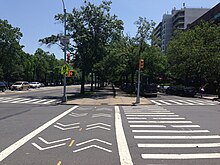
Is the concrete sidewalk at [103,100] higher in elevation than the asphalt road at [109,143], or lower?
lower

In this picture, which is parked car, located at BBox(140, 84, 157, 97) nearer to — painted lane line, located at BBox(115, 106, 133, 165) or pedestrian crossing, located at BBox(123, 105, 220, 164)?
pedestrian crossing, located at BBox(123, 105, 220, 164)

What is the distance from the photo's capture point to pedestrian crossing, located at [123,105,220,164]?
7695 mm

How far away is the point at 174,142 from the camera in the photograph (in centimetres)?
953

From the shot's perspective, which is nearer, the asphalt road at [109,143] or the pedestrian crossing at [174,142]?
the asphalt road at [109,143]

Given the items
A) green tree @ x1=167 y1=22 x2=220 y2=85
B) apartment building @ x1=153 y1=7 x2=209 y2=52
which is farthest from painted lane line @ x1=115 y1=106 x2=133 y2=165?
apartment building @ x1=153 y1=7 x2=209 y2=52

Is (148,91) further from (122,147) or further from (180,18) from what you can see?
(180,18)

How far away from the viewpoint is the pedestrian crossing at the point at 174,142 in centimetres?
770

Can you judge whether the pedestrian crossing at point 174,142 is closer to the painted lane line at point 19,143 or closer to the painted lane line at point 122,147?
the painted lane line at point 122,147

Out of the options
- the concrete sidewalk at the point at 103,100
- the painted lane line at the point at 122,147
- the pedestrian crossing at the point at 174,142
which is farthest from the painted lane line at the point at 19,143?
the concrete sidewalk at the point at 103,100

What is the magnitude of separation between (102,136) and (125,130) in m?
1.62

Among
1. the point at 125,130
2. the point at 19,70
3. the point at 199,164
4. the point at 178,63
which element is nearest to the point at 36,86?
the point at 19,70

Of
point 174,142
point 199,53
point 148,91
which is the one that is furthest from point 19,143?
point 199,53

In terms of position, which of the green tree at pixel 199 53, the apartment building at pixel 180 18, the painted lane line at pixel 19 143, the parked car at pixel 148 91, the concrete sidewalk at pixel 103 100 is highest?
the apartment building at pixel 180 18

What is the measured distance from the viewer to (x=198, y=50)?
4641cm
